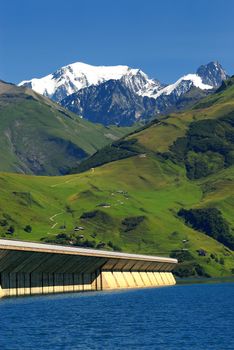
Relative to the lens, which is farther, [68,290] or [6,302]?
[68,290]

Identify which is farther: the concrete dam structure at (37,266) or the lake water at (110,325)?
the concrete dam structure at (37,266)

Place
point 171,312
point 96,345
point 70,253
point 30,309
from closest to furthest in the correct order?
1. point 96,345
2. point 30,309
3. point 171,312
4. point 70,253

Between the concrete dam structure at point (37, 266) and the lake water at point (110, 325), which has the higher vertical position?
the concrete dam structure at point (37, 266)

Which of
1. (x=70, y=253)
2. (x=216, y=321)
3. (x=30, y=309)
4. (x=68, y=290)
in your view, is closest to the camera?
(x=216, y=321)

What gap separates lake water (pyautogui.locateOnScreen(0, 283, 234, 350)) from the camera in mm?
91375

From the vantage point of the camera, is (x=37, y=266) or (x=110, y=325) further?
(x=37, y=266)

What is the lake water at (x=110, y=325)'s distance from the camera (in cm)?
9138

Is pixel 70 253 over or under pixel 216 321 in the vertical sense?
over

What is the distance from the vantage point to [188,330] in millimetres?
107062

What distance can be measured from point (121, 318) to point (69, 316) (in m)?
7.17

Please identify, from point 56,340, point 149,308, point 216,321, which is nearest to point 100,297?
point 149,308

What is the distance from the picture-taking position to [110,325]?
368 feet

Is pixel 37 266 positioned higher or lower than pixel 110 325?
higher

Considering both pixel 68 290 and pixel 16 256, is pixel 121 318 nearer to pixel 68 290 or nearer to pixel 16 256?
pixel 16 256
